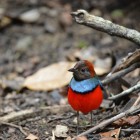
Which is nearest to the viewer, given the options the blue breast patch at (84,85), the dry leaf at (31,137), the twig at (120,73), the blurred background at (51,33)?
the blue breast patch at (84,85)

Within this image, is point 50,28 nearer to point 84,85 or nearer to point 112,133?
point 84,85

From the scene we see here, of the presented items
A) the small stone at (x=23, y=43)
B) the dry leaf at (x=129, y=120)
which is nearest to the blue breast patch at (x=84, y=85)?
the dry leaf at (x=129, y=120)

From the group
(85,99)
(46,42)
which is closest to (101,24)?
(85,99)

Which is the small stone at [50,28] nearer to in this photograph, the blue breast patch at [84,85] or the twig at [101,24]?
the twig at [101,24]

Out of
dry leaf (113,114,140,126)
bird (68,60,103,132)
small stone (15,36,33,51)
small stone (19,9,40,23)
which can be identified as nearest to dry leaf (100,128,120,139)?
dry leaf (113,114,140,126)

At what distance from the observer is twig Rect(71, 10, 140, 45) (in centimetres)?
398

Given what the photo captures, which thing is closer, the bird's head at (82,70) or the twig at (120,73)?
the bird's head at (82,70)

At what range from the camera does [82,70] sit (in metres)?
4.18

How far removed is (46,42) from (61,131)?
3.36 metres

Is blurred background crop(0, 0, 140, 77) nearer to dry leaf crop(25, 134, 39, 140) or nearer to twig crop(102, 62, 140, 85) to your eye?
twig crop(102, 62, 140, 85)

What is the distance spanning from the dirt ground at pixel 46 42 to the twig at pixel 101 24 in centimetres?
82

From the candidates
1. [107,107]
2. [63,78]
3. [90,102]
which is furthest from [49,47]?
[90,102]

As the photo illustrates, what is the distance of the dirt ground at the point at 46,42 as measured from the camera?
226 inches

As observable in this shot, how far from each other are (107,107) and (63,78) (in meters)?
1.15
